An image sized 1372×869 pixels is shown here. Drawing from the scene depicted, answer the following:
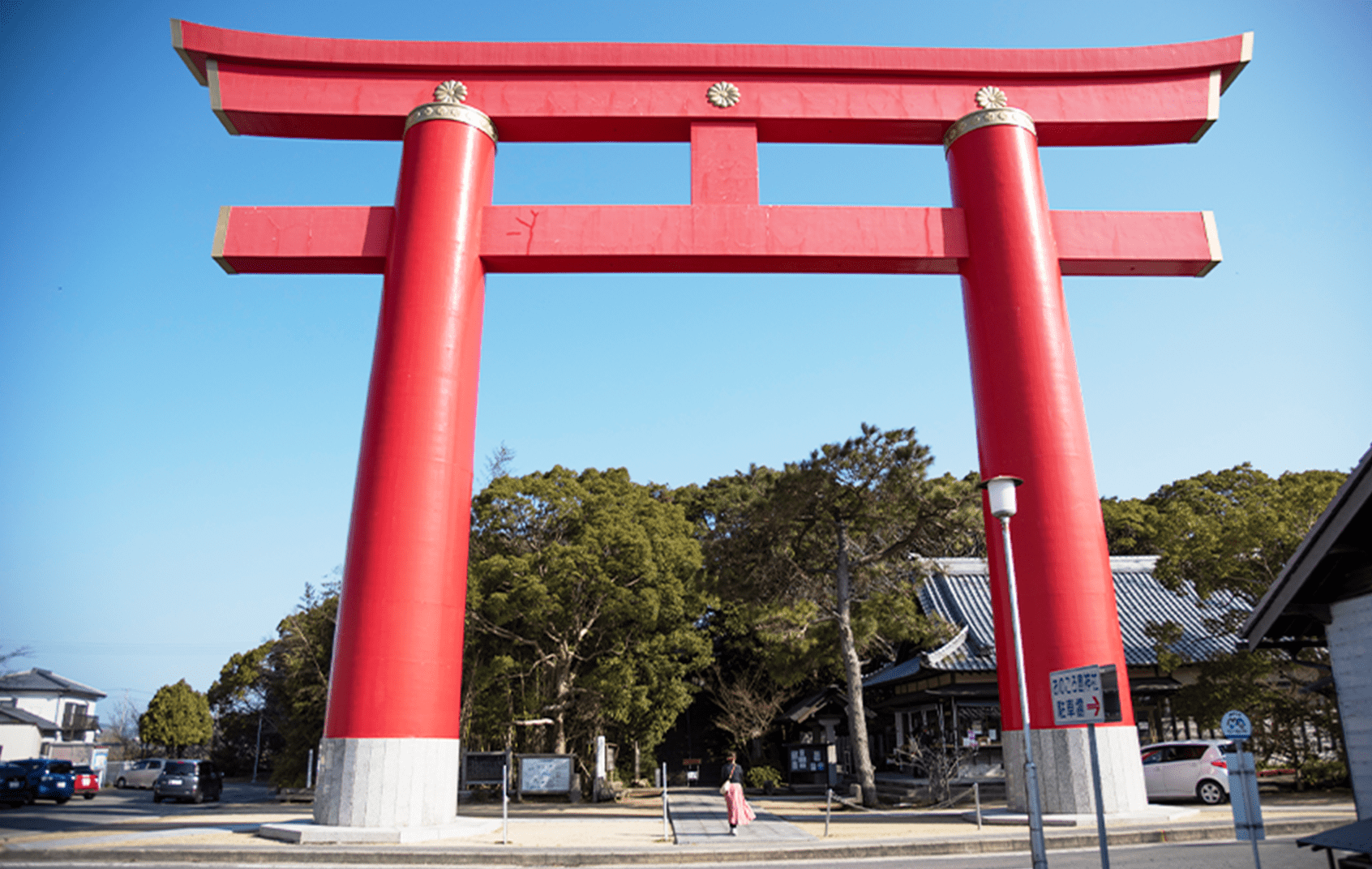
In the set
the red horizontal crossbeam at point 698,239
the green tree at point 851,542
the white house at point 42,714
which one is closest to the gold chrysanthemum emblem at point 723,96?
the red horizontal crossbeam at point 698,239

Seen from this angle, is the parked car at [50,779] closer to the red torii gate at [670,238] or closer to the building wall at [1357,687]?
the red torii gate at [670,238]

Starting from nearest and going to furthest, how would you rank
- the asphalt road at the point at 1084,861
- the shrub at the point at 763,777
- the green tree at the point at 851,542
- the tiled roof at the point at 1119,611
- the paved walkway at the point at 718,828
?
the asphalt road at the point at 1084,861 → the paved walkway at the point at 718,828 → the green tree at the point at 851,542 → the tiled roof at the point at 1119,611 → the shrub at the point at 763,777

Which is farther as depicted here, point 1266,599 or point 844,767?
point 844,767

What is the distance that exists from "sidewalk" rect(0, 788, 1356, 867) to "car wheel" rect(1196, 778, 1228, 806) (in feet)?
5.42

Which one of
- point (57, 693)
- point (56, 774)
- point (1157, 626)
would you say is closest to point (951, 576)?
point (1157, 626)

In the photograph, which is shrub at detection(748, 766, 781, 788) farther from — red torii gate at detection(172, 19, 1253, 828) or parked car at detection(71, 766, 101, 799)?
parked car at detection(71, 766, 101, 799)

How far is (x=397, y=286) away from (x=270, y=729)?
4527cm

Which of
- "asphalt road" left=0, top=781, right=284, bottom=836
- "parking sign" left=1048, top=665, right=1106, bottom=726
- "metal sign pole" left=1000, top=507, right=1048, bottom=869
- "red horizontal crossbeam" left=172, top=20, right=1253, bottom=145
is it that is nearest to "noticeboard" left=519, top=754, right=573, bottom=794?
"asphalt road" left=0, top=781, right=284, bottom=836

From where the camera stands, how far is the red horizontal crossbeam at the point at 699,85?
15406 mm

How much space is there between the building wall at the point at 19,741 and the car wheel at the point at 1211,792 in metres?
48.6

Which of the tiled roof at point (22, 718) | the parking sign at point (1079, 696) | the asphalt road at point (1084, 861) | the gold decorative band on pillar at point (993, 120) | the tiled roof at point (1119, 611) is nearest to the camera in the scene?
the parking sign at point (1079, 696)

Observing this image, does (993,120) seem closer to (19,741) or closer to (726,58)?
(726,58)

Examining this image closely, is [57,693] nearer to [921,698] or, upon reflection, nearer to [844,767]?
[844,767]

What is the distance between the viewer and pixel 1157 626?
19203mm
